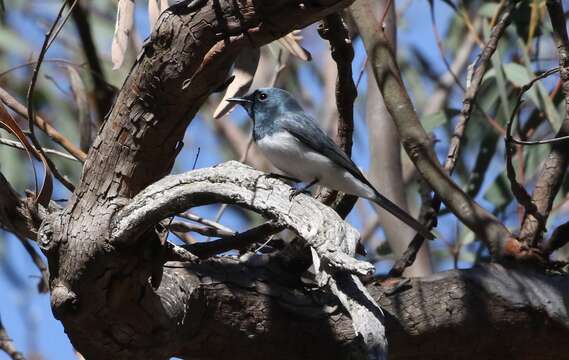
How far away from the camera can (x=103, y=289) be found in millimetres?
2365

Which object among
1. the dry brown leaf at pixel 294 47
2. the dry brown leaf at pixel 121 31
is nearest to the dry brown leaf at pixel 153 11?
the dry brown leaf at pixel 121 31

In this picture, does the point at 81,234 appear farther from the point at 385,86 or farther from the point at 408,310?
the point at 385,86

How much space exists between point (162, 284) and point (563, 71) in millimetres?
1381

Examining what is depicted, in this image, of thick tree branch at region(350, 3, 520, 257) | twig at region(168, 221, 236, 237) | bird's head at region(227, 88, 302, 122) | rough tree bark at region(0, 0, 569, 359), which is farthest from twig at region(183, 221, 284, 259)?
bird's head at region(227, 88, 302, 122)

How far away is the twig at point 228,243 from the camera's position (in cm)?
273

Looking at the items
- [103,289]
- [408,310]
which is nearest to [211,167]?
[103,289]

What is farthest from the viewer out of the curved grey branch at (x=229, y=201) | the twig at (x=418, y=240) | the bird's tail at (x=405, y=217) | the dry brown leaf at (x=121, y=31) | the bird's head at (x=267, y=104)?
the bird's head at (x=267, y=104)

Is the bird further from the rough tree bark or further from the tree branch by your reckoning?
the rough tree bark

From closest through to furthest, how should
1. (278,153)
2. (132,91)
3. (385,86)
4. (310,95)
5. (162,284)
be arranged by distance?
(132,91) → (162,284) → (385,86) → (278,153) → (310,95)

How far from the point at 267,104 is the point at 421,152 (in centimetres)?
106

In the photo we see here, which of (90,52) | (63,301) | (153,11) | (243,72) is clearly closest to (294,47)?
(243,72)

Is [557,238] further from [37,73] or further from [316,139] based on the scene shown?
[37,73]

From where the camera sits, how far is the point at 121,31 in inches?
109

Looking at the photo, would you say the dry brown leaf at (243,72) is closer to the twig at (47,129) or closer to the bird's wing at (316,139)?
the bird's wing at (316,139)
